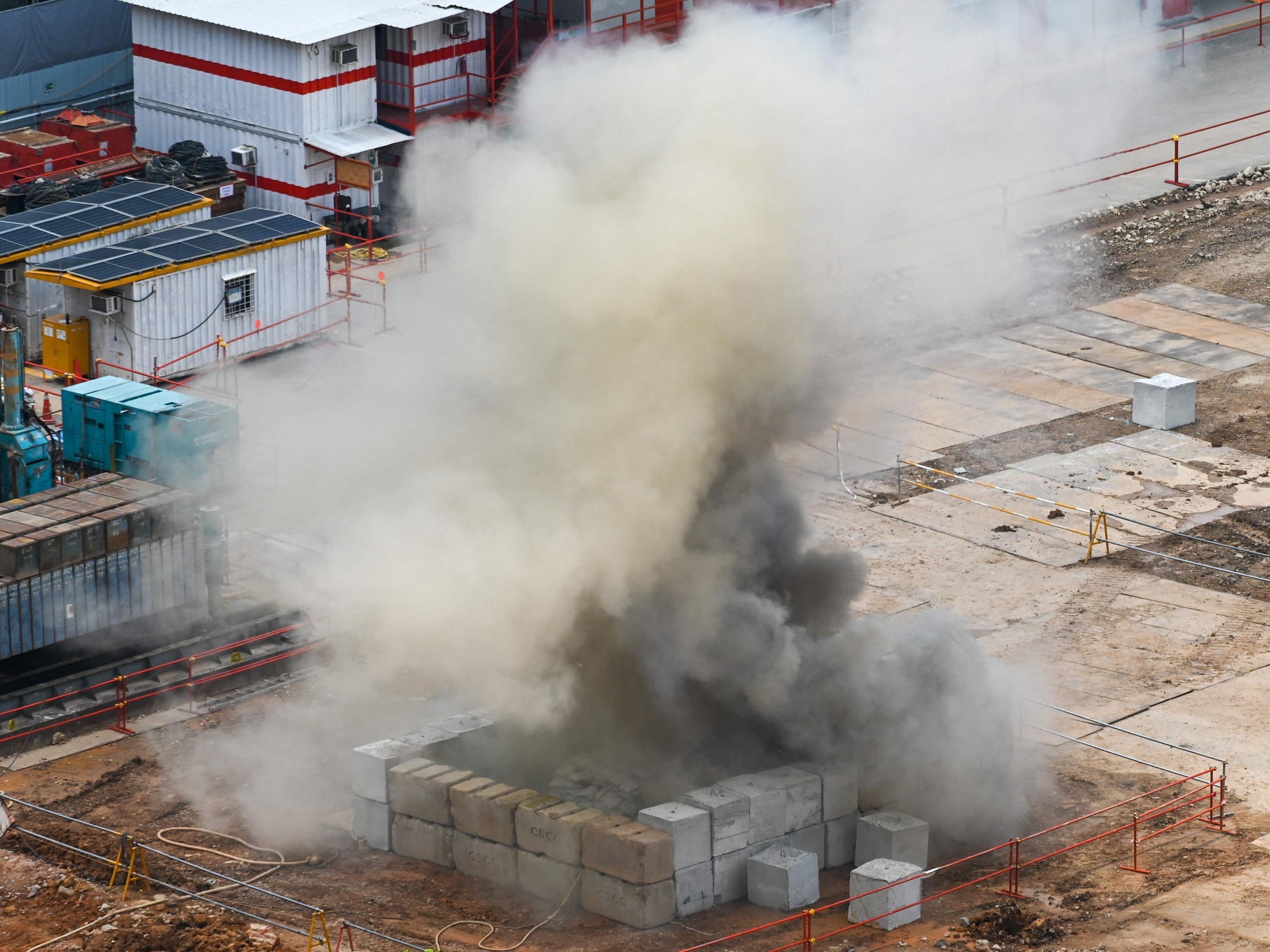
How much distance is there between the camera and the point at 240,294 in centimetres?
4503

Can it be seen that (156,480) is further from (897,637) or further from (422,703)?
(897,637)

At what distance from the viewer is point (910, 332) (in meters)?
46.9

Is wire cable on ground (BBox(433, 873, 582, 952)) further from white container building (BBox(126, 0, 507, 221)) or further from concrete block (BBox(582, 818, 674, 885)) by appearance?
white container building (BBox(126, 0, 507, 221))

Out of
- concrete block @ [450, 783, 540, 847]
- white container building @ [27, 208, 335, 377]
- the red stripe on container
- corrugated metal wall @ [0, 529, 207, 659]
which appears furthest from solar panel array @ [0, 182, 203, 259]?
concrete block @ [450, 783, 540, 847]

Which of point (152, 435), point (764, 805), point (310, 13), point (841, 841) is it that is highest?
point (310, 13)

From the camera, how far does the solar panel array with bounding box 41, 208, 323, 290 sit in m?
43.6

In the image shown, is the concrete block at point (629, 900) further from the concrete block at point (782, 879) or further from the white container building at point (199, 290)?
the white container building at point (199, 290)

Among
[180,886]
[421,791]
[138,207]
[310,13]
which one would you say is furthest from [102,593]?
[310,13]

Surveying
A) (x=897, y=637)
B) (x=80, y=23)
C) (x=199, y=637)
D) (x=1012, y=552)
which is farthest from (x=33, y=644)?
(x=80, y=23)

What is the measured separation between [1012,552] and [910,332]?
32.4 feet

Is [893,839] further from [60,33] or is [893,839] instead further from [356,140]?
[60,33]

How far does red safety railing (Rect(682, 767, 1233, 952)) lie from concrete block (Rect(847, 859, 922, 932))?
32mm

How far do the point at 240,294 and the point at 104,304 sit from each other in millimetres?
2796

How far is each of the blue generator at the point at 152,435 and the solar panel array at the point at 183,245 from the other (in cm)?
704
